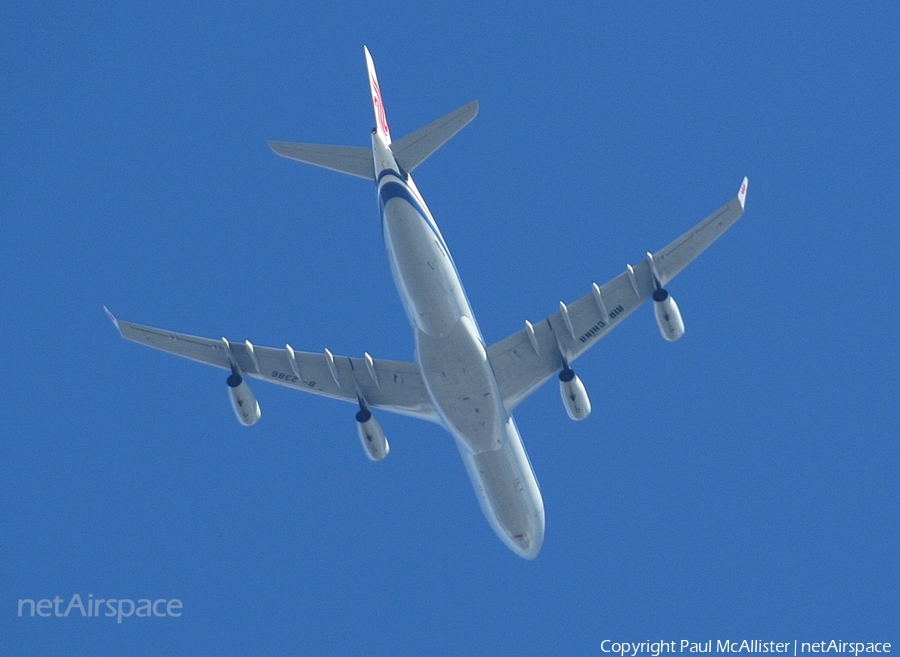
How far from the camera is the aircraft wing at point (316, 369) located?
141ft

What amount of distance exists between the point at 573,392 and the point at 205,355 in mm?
12845

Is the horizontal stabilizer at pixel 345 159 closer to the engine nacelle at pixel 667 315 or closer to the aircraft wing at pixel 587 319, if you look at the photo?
the aircraft wing at pixel 587 319

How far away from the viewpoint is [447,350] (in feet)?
128

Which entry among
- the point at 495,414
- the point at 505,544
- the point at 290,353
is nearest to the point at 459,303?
the point at 495,414

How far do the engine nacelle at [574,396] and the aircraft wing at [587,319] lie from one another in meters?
1.00

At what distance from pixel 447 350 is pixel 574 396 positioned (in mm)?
5218

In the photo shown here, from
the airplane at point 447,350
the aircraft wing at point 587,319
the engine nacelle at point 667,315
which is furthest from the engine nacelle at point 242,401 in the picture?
the engine nacelle at point 667,315

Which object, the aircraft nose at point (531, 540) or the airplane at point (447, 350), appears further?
the aircraft nose at point (531, 540)

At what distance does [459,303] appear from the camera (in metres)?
38.2

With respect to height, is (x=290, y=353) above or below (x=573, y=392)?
above

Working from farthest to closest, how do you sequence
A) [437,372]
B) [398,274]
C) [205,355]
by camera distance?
[205,355] < [437,372] < [398,274]

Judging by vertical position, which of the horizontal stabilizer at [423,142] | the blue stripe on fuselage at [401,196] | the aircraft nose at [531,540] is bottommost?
the aircraft nose at [531,540]

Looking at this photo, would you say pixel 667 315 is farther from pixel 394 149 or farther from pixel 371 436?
pixel 371 436

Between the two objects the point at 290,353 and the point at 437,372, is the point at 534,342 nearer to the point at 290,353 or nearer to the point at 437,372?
the point at 437,372
